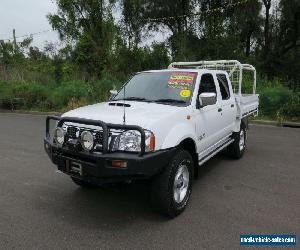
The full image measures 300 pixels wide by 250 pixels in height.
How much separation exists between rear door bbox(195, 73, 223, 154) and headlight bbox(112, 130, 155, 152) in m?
1.17

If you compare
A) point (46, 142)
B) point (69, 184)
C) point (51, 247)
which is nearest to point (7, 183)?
point (69, 184)

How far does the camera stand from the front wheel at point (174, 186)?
13.1ft

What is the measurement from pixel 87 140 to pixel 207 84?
7.95ft

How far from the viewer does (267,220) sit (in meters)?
4.14

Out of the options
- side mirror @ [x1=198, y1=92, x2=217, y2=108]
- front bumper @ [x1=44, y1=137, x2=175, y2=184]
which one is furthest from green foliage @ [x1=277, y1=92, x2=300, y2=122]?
front bumper @ [x1=44, y1=137, x2=175, y2=184]

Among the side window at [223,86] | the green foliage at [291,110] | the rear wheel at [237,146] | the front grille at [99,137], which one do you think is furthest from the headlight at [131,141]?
the green foliage at [291,110]

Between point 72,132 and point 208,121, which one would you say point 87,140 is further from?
point 208,121

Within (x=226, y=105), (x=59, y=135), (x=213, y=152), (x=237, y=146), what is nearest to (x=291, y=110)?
(x=237, y=146)

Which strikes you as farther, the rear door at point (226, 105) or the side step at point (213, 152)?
the rear door at point (226, 105)

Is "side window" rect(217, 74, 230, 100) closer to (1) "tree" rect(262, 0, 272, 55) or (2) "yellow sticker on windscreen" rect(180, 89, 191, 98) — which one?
(2) "yellow sticker on windscreen" rect(180, 89, 191, 98)

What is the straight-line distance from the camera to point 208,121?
203 inches

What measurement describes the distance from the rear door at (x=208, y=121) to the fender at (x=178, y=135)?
0.95ft

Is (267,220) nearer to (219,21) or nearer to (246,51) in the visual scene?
(219,21)

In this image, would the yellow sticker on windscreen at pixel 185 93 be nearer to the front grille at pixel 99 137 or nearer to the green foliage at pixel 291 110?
the front grille at pixel 99 137
